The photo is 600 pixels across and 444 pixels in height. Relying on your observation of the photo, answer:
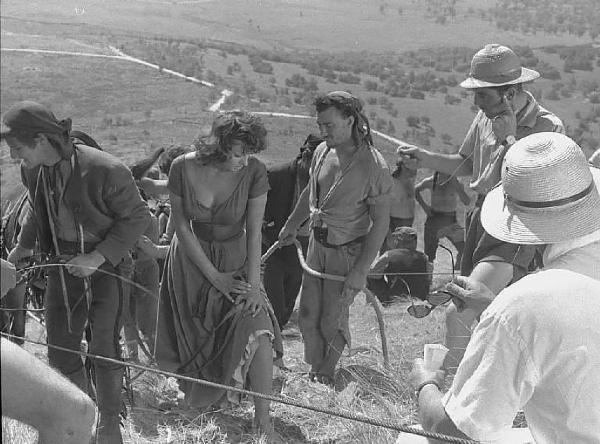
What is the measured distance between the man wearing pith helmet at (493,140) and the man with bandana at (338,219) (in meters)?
0.59

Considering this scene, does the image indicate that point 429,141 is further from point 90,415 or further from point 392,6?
point 392,6

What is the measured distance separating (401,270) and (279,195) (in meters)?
1.61

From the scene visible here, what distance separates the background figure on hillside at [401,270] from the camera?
7.93 meters

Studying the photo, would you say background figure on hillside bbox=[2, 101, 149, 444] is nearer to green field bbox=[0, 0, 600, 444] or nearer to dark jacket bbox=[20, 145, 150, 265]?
dark jacket bbox=[20, 145, 150, 265]

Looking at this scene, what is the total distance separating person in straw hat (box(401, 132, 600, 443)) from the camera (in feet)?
8.19

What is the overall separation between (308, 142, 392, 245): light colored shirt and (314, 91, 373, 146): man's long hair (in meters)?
0.07

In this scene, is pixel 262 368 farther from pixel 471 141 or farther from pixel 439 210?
pixel 439 210

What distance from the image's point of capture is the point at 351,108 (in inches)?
212

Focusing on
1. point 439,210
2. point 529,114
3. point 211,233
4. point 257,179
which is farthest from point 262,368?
point 439,210

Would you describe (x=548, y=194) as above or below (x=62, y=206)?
above

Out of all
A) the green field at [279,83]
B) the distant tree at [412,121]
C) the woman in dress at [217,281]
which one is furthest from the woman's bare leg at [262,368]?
the distant tree at [412,121]

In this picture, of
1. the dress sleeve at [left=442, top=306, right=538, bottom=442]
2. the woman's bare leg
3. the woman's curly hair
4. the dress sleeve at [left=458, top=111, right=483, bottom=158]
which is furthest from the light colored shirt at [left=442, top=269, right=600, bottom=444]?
the dress sleeve at [left=458, top=111, right=483, bottom=158]

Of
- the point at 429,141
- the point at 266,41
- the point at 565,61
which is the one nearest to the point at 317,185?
the point at 429,141

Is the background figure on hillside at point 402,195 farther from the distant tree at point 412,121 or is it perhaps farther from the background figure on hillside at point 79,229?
the distant tree at point 412,121
